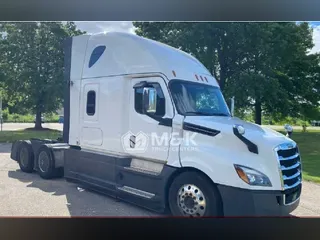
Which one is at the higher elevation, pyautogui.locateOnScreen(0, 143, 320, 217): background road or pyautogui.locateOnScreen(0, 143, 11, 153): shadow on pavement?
pyautogui.locateOnScreen(0, 143, 11, 153): shadow on pavement

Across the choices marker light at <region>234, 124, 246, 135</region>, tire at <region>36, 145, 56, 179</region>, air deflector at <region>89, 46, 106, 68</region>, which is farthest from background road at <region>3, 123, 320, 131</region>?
air deflector at <region>89, 46, 106, 68</region>

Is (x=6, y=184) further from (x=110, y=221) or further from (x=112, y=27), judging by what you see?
(x=112, y=27)

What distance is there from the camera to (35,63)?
252 centimetres

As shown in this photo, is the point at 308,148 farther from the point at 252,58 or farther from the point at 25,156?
the point at 25,156

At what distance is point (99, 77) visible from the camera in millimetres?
2426

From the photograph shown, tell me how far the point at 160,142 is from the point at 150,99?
1.32ft

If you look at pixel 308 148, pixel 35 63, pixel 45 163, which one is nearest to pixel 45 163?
pixel 45 163

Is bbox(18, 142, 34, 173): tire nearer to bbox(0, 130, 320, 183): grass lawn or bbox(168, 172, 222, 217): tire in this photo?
bbox(0, 130, 320, 183): grass lawn

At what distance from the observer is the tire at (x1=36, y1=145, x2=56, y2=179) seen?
257cm

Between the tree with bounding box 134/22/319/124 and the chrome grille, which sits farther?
the tree with bounding box 134/22/319/124

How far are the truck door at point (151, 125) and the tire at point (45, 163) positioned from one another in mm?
900

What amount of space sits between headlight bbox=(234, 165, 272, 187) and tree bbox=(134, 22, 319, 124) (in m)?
0.67

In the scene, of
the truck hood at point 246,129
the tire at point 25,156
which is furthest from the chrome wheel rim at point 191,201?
the tire at point 25,156

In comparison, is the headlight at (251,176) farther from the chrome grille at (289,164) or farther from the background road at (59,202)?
the background road at (59,202)
